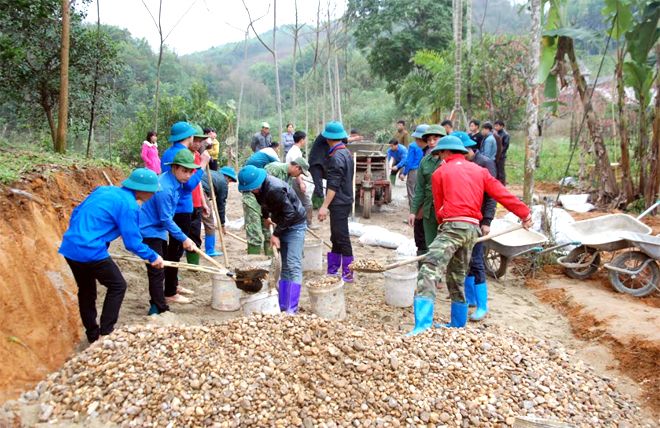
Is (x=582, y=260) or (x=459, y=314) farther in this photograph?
(x=582, y=260)

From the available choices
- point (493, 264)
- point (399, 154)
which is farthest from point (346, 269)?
point (399, 154)

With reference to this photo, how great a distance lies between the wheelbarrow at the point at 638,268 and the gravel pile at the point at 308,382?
7.16ft

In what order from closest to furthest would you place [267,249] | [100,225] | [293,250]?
[100,225] → [293,250] → [267,249]

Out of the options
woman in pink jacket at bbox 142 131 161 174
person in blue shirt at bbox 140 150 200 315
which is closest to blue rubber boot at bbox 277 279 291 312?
person in blue shirt at bbox 140 150 200 315

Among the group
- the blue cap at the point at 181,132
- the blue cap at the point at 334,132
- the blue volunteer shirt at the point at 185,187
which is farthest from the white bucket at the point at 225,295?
the blue cap at the point at 334,132

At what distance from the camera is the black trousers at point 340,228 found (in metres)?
5.53

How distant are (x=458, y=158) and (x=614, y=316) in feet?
7.15

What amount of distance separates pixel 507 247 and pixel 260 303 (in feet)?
9.48

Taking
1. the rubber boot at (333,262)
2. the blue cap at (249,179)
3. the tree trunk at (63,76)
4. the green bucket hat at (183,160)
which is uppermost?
the tree trunk at (63,76)

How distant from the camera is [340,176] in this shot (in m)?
5.44

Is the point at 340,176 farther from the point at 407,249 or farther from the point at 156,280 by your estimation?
the point at 156,280

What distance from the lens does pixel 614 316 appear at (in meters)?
4.74

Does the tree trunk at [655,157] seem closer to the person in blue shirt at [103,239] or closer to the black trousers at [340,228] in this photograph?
the black trousers at [340,228]

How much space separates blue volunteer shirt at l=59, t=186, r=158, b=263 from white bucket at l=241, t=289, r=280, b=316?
3.42ft
